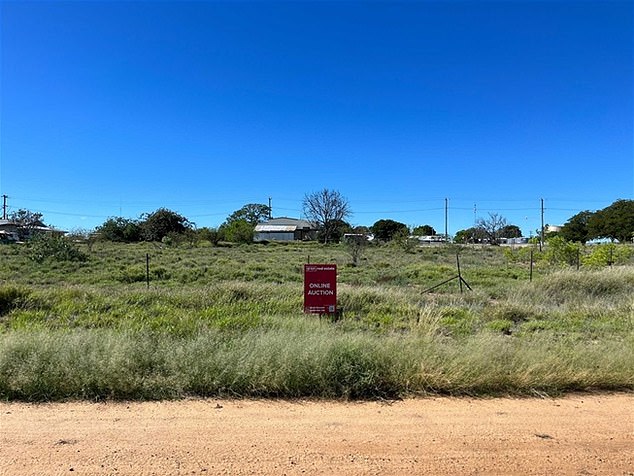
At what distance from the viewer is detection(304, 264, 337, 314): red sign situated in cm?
958

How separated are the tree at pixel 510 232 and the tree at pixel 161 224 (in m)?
68.7

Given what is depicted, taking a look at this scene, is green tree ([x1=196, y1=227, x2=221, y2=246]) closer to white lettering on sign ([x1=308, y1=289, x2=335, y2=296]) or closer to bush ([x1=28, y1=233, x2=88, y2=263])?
bush ([x1=28, y1=233, x2=88, y2=263])

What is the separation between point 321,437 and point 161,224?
7834cm

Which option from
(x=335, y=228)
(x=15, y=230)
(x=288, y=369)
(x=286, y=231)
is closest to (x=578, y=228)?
(x=335, y=228)

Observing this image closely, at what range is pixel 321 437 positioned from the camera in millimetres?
3891

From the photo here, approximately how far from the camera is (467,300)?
12.7 m

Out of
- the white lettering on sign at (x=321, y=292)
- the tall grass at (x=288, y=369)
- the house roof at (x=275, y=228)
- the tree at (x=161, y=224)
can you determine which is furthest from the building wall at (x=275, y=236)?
the tall grass at (x=288, y=369)

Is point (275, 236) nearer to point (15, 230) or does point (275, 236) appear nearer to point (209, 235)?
point (209, 235)

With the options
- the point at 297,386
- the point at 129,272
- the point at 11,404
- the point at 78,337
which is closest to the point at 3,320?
the point at 78,337

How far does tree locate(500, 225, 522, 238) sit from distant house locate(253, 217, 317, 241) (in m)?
42.7

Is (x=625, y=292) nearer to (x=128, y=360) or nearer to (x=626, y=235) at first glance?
(x=128, y=360)

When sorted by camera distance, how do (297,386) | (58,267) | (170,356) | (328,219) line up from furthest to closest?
1. (328,219)
2. (58,267)
3. (170,356)
4. (297,386)

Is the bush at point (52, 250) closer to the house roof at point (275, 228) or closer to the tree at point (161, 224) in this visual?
the tree at point (161, 224)

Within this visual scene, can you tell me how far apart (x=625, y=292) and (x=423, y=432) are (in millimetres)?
12358
